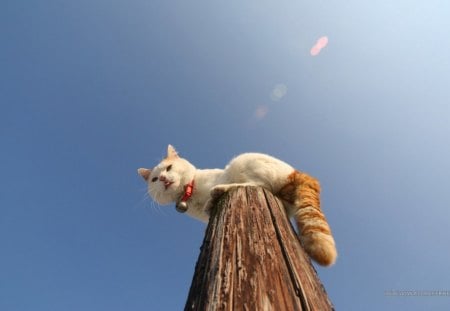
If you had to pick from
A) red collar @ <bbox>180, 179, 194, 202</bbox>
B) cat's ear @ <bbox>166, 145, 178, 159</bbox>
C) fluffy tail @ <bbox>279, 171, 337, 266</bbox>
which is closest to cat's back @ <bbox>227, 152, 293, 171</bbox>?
fluffy tail @ <bbox>279, 171, 337, 266</bbox>

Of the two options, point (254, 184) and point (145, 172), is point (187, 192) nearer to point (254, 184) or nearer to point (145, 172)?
point (254, 184)

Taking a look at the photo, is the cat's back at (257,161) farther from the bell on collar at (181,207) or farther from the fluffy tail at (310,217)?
the bell on collar at (181,207)

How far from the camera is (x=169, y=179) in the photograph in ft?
14.5

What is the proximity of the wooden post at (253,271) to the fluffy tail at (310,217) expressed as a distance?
0.43 metres

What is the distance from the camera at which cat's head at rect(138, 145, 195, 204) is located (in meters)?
4.34

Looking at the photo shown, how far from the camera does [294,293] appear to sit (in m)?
1.13

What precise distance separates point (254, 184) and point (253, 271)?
1874 mm

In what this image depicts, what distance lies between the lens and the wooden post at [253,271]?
1.05 m

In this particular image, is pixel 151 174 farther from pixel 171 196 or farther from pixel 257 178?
pixel 257 178

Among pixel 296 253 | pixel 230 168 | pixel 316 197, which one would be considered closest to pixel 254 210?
pixel 296 253

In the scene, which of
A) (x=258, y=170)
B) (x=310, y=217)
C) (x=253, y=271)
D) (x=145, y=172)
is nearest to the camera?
(x=253, y=271)

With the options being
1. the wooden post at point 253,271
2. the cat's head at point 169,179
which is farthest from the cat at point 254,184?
the wooden post at point 253,271

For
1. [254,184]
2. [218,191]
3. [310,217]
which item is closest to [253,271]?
[310,217]

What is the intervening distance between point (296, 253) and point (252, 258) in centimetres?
33
